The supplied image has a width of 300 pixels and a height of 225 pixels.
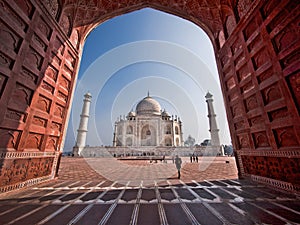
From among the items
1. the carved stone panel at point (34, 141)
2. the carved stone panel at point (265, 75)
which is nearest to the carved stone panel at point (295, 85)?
the carved stone panel at point (265, 75)

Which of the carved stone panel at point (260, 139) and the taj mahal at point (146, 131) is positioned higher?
the taj mahal at point (146, 131)

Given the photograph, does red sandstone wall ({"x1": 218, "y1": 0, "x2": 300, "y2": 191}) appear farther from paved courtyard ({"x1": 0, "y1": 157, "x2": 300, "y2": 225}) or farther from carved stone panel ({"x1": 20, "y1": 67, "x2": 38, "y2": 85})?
carved stone panel ({"x1": 20, "y1": 67, "x2": 38, "y2": 85})

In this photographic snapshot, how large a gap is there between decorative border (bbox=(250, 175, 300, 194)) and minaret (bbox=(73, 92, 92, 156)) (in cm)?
3159

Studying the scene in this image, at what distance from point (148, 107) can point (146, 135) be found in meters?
8.13

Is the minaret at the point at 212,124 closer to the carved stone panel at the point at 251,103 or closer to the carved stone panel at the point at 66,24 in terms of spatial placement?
the carved stone panel at the point at 251,103

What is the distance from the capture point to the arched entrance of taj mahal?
326cm

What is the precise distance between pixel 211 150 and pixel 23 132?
31.3 metres

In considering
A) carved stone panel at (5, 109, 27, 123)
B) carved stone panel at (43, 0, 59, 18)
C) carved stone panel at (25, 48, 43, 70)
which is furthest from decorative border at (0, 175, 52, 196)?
carved stone panel at (43, 0, 59, 18)

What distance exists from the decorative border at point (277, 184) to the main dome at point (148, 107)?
33906 millimetres

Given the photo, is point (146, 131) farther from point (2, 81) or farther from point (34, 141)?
point (2, 81)

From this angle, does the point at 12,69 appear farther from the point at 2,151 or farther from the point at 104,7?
the point at 104,7

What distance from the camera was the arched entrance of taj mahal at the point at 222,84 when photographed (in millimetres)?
3262

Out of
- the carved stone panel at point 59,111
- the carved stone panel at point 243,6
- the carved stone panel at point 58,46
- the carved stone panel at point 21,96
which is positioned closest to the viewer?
the carved stone panel at point 21,96

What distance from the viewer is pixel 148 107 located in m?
39.0
